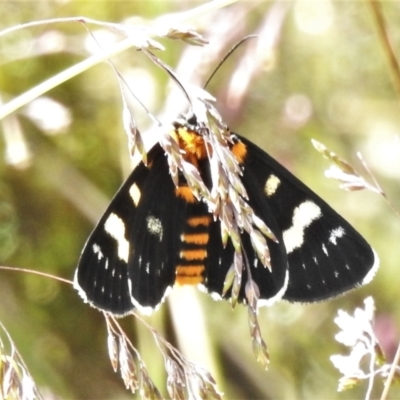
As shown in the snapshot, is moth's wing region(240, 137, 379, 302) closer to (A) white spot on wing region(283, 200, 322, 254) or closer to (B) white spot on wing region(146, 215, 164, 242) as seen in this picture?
(A) white spot on wing region(283, 200, 322, 254)

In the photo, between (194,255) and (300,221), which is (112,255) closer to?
(194,255)

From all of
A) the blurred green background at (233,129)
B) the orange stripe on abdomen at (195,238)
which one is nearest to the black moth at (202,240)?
the orange stripe on abdomen at (195,238)

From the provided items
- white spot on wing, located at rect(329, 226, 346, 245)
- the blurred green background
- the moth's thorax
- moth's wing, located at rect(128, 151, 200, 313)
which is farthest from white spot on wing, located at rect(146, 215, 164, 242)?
the blurred green background

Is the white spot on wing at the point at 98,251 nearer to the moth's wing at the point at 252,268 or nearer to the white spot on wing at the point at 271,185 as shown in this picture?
the moth's wing at the point at 252,268

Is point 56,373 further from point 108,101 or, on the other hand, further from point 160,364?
point 108,101

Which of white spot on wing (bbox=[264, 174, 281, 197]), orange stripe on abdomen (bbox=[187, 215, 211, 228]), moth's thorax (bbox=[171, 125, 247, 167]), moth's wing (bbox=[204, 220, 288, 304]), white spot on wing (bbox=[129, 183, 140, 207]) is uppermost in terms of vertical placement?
moth's thorax (bbox=[171, 125, 247, 167])

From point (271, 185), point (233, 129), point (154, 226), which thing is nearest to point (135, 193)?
point (154, 226)
